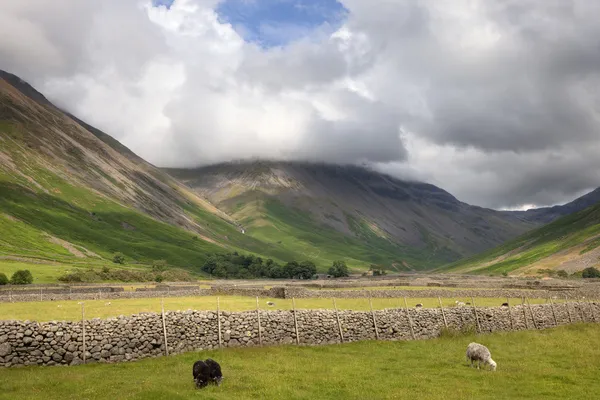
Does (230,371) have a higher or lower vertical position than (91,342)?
lower

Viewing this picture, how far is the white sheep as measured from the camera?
27.8 m

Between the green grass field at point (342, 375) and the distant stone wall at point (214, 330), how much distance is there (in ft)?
3.88

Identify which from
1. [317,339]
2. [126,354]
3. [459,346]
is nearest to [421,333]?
[459,346]

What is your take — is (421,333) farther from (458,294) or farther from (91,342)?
(458,294)

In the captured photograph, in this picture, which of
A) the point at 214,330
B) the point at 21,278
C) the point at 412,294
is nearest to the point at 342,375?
the point at 214,330

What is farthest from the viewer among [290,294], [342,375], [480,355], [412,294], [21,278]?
[21,278]

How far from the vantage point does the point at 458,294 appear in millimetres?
81625

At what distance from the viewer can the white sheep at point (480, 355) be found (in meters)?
27.8

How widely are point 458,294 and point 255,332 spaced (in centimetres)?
5562

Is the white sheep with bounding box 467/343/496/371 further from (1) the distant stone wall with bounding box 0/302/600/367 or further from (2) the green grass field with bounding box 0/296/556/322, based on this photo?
(2) the green grass field with bounding box 0/296/556/322

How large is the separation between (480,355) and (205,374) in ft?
52.5

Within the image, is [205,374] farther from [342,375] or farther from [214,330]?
[214,330]

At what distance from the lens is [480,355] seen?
2811cm

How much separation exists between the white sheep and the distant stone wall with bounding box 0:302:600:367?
432 inches
